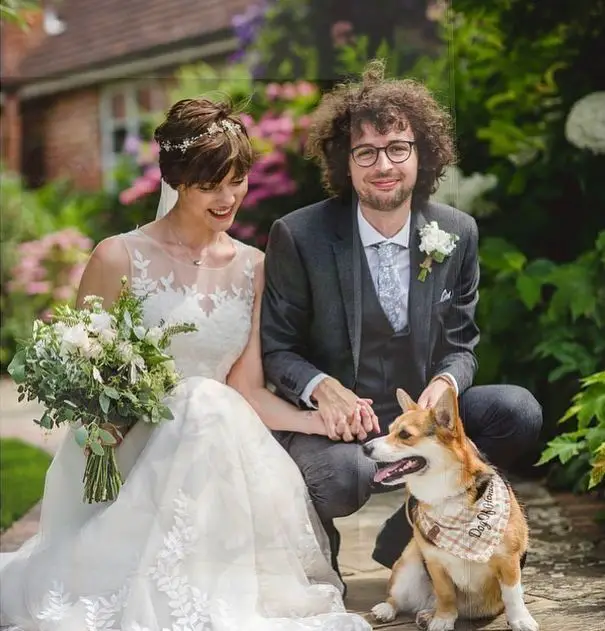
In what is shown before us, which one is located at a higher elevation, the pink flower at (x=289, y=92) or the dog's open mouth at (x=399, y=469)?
the pink flower at (x=289, y=92)

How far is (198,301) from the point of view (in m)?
3.35

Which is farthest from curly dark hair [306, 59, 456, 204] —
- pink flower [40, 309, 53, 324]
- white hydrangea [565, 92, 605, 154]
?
white hydrangea [565, 92, 605, 154]

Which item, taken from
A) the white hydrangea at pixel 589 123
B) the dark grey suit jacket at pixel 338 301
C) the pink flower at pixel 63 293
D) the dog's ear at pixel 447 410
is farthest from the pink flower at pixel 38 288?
the white hydrangea at pixel 589 123

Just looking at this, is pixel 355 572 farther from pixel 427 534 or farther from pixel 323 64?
pixel 323 64

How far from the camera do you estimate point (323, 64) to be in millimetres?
5637

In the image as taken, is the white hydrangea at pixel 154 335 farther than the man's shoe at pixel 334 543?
No

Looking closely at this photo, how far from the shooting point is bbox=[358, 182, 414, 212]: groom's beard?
3137 mm

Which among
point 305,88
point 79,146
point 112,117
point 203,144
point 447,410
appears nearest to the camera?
point 447,410

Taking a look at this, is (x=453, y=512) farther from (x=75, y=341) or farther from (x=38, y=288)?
(x=38, y=288)

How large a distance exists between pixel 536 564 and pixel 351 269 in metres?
1.41

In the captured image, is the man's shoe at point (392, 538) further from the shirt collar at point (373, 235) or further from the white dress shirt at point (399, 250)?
the shirt collar at point (373, 235)

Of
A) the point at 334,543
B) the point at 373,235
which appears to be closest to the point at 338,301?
the point at 373,235

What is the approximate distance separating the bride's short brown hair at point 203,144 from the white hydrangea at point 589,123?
222cm

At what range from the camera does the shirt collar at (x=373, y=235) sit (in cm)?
315
